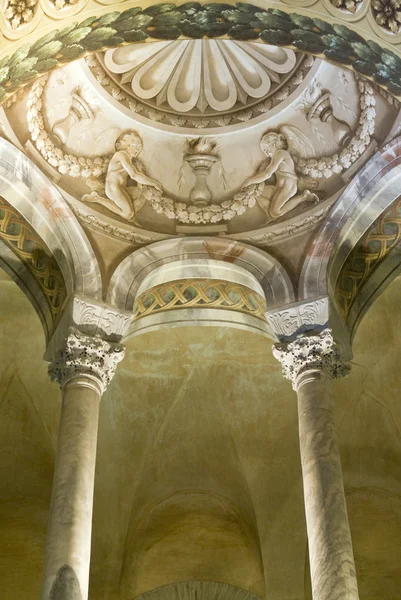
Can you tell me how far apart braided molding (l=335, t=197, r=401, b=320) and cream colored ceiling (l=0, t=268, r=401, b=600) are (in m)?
1.79

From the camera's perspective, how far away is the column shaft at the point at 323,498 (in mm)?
8602

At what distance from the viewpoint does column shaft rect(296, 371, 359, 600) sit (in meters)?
8.60

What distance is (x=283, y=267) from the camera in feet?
36.3

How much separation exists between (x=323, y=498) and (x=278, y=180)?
3836 millimetres

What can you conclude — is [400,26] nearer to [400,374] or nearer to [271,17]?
[271,17]

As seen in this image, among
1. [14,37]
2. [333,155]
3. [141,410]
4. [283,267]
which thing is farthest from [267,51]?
[141,410]

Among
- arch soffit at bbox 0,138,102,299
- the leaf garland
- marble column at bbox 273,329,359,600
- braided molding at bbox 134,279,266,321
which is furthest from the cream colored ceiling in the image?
the leaf garland

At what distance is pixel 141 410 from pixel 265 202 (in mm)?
3332

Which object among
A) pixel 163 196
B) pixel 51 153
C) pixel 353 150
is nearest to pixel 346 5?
pixel 353 150

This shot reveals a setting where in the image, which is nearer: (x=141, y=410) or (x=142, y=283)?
(x=142, y=283)

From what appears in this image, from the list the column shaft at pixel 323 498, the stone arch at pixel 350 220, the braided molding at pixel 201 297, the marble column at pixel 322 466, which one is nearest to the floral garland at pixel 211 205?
the stone arch at pixel 350 220

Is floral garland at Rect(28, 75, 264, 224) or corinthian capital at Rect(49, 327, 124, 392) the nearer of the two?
corinthian capital at Rect(49, 327, 124, 392)

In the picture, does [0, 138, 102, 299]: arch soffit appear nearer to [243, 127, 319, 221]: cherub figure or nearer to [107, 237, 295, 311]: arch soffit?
[107, 237, 295, 311]: arch soffit

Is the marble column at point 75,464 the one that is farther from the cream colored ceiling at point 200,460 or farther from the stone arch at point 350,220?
the cream colored ceiling at point 200,460
